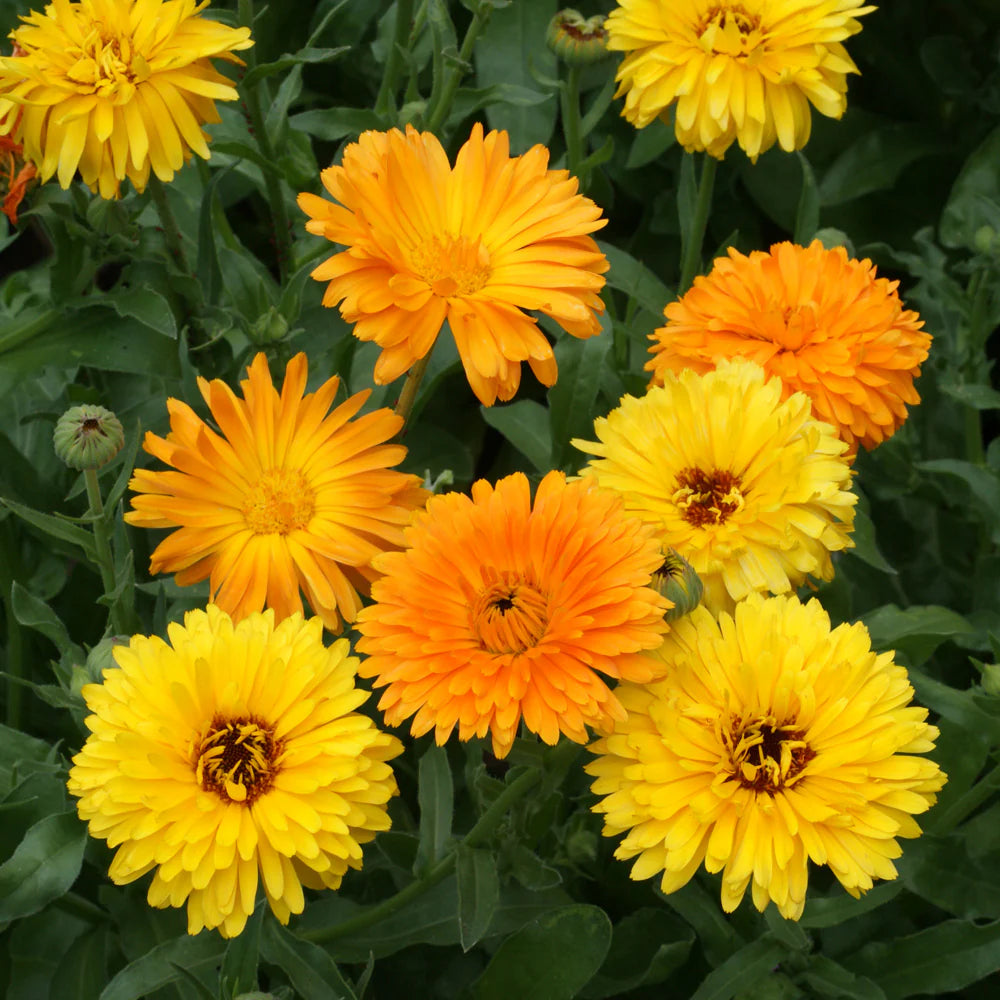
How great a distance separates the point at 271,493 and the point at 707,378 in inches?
18.1

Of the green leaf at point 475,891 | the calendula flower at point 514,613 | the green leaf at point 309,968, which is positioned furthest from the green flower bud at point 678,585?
the green leaf at point 309,968

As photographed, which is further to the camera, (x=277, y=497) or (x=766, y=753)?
(x=277, y=497)

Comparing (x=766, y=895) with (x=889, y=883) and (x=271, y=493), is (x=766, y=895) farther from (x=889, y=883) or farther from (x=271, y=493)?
(x=271, y=493)

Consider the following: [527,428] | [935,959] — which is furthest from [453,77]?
[935,959]

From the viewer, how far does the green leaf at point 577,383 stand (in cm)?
174

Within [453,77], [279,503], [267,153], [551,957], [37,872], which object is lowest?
[551,957]

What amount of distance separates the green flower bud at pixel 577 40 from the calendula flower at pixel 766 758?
2.85 ft

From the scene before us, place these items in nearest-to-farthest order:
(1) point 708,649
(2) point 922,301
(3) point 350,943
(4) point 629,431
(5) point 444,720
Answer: (5) point 444,720 → (1) point 708,649 → (4) point 629,431 → (3) point 350,943 → (2) point 922,301

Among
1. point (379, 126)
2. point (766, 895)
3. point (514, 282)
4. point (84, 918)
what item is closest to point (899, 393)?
point (514, 282)

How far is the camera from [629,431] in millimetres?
1301

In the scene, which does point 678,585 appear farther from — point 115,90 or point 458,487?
point 458,487

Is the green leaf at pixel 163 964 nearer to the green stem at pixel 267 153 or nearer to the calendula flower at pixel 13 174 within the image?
the calendula flower at pixel 13 174

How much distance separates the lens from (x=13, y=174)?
57.9 inches

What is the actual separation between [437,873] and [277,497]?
43cm
